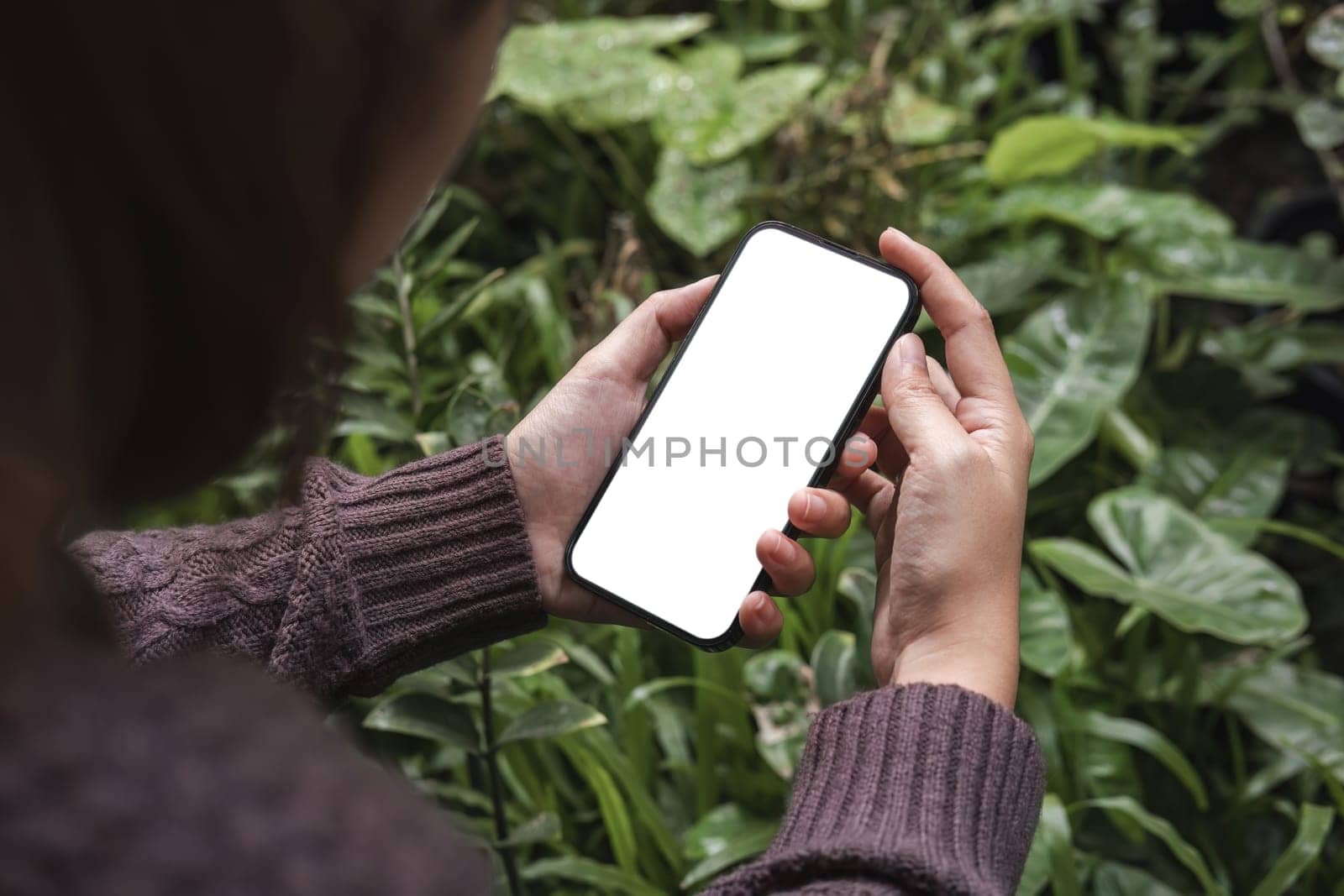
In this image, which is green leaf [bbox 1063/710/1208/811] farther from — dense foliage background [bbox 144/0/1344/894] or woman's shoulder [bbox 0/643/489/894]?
woman's shoulder [bbox 0/643/489/894]

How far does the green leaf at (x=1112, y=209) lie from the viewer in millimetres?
1228

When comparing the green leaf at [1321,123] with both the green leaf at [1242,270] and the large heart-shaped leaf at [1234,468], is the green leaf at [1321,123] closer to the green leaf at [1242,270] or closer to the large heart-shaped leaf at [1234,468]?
the green leaf at [1242,270]

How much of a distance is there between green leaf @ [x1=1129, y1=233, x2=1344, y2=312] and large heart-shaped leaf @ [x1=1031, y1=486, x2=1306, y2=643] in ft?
1.11

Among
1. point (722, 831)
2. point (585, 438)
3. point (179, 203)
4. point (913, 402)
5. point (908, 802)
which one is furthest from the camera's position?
point (722, 831)

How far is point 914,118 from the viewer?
1345 millimetres

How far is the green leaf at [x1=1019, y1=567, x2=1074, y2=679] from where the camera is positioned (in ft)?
2.90

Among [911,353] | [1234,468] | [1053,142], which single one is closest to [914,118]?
[1053,142]

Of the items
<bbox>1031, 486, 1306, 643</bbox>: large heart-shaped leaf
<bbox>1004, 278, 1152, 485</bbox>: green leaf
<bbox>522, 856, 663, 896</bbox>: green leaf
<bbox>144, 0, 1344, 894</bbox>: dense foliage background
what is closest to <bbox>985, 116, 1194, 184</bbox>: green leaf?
<bbox>144, 0, 1344, 894</bbox>: dense foliage background

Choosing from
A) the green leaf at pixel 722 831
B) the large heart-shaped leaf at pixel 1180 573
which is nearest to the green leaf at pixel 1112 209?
the large heart-shaped leaf at pixel 1180 573

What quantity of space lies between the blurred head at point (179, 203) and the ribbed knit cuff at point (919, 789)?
0.33 m

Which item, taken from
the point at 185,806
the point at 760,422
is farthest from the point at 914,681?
the point at 185,806

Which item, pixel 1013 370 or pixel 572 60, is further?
pixel 572 60

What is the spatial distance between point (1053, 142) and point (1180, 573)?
57 cm

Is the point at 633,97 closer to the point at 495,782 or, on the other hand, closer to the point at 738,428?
the point at 738,428
